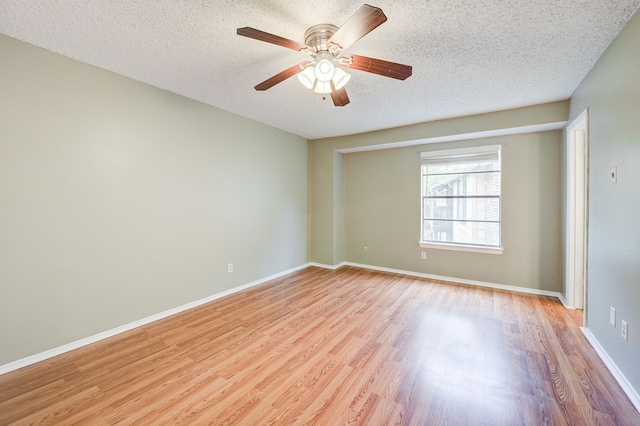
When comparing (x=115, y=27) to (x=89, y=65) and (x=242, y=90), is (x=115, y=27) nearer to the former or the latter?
(x=89, y=65)

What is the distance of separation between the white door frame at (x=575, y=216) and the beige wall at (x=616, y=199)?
2.52 feet

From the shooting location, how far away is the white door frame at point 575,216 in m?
3.12

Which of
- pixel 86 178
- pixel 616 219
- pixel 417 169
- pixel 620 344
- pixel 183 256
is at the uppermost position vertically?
pixel 417 169

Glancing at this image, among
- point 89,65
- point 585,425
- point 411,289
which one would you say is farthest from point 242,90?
point 585,425

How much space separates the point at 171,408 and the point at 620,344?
3.20 metres

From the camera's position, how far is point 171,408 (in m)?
1.69

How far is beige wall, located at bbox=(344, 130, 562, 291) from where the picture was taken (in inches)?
146

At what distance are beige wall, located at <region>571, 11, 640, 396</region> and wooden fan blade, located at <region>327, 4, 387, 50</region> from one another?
181 cm

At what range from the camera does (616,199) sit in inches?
79.1

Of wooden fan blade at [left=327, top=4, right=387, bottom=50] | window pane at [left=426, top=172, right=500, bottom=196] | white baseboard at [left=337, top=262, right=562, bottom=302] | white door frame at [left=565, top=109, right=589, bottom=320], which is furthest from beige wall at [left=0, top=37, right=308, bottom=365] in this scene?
white door frame at [left=565, top=109, right=589, bottom=320]

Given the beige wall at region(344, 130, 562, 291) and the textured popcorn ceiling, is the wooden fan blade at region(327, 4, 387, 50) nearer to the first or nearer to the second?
the textured popcorn ceiling

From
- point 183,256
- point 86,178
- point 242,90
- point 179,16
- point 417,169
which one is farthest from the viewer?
point 417,169

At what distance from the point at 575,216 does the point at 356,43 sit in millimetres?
3330

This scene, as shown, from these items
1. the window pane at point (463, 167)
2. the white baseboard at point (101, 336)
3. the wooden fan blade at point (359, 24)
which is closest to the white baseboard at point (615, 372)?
the window pane at point (463, 167)
